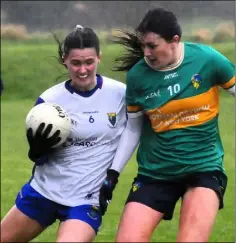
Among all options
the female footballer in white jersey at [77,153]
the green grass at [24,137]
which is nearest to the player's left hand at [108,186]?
the female footballer in white jersey at [77,153]

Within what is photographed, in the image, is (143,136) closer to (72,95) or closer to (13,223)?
(72,95)

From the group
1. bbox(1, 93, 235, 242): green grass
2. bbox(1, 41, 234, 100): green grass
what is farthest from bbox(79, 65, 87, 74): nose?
bbox(1, 41, 234, 100): green grass

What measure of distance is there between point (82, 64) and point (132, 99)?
431mm

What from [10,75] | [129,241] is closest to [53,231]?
[129,241]

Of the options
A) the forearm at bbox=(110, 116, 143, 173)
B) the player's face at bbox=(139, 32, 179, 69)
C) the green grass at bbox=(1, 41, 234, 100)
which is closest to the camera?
the player's face at bbox=(139, 32, 179, 69)

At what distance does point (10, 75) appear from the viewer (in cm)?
2870

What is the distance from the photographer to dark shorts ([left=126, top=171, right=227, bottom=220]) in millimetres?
4973

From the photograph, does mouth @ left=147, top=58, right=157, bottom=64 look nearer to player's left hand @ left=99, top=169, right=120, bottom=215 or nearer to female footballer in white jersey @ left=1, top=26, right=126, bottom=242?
female footballer in white jersey @ left=1, top=26, right=126, bottom=242

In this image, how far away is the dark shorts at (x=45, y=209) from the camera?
5168 millimetres

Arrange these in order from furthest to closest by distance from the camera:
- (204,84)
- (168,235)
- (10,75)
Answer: (10,75) < (168,235) < (204,84)

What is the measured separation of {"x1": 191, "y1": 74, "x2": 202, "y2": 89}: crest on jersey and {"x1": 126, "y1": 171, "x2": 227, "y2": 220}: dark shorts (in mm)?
598

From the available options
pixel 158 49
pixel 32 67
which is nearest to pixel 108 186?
pixel 158 49

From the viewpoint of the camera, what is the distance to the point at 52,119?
512 cm

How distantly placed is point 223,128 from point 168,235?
9.93 meters
